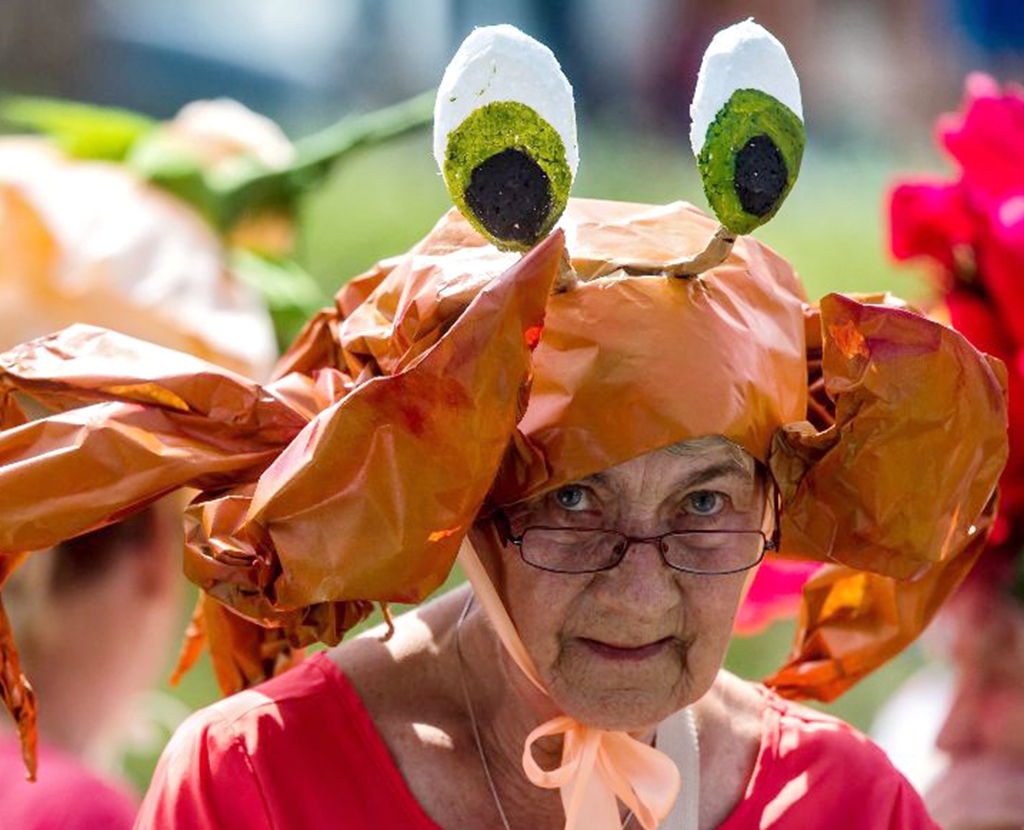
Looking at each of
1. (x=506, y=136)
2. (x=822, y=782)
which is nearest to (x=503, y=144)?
(x=506, y=136)

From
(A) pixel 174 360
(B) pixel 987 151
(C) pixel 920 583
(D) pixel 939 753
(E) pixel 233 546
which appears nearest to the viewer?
(E) pixel 233 546

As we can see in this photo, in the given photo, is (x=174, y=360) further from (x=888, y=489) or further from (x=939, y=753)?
(x=939, y=753)

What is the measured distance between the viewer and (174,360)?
263cm

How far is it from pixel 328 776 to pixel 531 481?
0.42m

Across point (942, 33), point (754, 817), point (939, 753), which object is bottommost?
point (942, 33)

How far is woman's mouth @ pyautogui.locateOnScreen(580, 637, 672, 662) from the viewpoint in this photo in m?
2.61

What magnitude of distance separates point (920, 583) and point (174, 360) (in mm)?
984

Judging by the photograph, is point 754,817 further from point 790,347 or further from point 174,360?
point 174,360

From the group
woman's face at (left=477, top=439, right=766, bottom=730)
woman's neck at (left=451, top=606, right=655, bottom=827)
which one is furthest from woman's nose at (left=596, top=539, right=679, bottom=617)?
woman's neck at (left=451, top=606, right=655, bottom=827)

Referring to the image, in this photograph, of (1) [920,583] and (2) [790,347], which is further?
(1) [920,583]

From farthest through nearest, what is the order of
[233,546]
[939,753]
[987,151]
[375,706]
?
[939,753] < [987,151] < [375,706] < [233,546]

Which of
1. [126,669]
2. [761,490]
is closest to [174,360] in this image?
[761,490]

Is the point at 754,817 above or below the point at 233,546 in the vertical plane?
below

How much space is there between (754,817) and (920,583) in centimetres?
39
